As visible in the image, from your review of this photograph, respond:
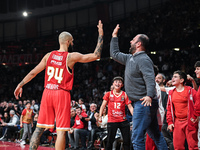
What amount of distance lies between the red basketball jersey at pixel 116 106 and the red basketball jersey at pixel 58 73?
91.7 inches

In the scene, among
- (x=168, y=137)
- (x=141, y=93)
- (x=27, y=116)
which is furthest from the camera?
(x=27, y=116)

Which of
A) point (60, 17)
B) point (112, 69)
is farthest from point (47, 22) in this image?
point (112, 69)

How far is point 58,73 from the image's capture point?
4805 millimetres

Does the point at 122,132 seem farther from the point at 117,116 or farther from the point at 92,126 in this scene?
the point at 92,126

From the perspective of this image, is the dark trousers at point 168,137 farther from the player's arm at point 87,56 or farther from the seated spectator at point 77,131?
the seated spectator at point 77,131

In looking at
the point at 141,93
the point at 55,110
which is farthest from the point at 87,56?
the point at 141,93

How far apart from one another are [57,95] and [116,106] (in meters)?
2.62

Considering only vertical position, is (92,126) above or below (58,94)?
below

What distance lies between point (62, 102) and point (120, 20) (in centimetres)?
2088

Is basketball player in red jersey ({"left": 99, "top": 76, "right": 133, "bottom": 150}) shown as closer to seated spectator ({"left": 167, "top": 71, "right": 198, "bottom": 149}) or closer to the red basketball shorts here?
seated spectator ({"left": 167, "top": 71, "right": 198, "bottom": 149})

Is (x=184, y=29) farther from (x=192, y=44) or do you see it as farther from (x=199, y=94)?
(x=199, y=94)

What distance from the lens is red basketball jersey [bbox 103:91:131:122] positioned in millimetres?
6820

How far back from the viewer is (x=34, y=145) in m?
4.59

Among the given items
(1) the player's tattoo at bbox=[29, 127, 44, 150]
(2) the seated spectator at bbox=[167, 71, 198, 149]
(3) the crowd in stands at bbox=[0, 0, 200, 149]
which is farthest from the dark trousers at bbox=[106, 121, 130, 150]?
(3) the crowd in stands at bbox=[0, 0, 200, 149]
